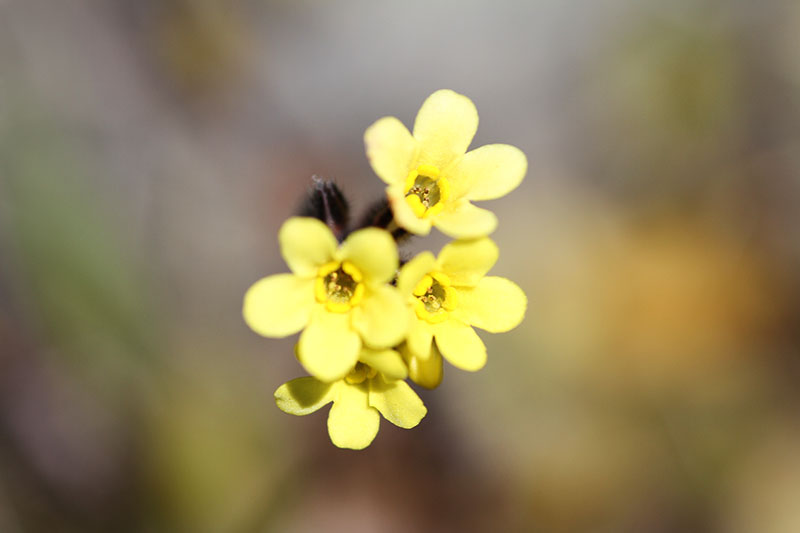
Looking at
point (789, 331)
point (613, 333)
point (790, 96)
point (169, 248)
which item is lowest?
point (169, 248)

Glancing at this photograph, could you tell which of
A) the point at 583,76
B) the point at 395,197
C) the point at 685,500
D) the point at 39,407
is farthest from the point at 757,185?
the point at 39,407

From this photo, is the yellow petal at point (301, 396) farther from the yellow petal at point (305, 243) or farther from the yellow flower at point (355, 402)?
the yellow petal at point (305, 243)

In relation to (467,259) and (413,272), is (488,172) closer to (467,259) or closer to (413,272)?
(467,259)

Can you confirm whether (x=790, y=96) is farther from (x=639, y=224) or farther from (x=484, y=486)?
(x=484, y=486)

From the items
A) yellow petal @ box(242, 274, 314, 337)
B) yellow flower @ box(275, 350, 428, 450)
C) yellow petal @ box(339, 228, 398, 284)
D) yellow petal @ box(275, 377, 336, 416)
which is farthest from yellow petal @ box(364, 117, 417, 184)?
yellow petal @ box(275, 377, 336, 416)

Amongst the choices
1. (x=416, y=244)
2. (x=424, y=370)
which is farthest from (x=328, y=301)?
(x=416, y=244)

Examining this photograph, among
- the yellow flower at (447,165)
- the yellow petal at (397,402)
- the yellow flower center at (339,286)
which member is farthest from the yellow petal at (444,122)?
the yellow petal at (397,402)
